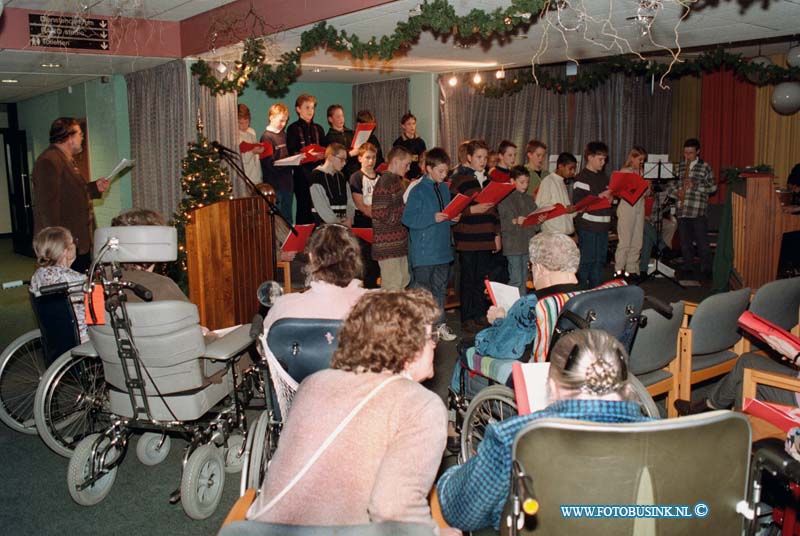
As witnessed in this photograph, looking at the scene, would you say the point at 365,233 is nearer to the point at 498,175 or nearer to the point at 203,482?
the point at 498,175

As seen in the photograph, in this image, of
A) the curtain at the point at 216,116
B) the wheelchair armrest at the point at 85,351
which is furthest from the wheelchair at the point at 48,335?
the curtain at the point at 216,116

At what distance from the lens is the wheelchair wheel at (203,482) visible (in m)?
3.06

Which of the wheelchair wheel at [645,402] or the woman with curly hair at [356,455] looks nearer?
the woman with curly hair at [356,455]

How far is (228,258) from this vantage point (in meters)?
5.55

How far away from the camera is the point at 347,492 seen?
1671mm

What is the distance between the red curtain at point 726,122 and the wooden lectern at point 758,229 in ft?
12.8

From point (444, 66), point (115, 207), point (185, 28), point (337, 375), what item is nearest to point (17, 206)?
point (115, 207)

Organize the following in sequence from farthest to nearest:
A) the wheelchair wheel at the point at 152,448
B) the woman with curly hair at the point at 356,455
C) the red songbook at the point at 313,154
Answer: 1. the red songbook at the point at 313,154
2. the wheelchair wheel at the point at 152,448
3. the woman with curly hair at the point at 356,455

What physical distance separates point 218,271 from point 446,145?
219 inches

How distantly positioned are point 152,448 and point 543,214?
3585 millimetres

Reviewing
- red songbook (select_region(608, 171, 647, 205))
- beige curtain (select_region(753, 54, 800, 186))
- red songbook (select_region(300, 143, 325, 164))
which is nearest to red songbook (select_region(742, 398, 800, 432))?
red songbook (select_region(608, 171, 647, 205))

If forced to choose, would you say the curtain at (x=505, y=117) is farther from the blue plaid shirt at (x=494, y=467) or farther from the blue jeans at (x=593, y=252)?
the blue plaid shirt at (x=494, y=467)

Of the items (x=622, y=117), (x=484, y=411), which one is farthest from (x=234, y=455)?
(x=622, y=117)

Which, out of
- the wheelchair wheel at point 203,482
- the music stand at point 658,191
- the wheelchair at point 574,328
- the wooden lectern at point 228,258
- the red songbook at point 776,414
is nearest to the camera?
the red songbook at point 776,414
